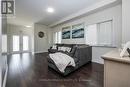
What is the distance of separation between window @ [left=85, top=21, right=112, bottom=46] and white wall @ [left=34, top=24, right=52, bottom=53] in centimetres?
476

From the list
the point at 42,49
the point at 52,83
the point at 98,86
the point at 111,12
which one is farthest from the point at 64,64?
the point at 42,49

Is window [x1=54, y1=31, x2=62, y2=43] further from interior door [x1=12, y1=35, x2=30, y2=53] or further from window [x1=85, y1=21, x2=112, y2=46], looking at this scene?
window [x1=85, y1=21, x2=112, y2=46]

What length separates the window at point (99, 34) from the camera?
3733 mm

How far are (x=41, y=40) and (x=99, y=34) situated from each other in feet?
18.3

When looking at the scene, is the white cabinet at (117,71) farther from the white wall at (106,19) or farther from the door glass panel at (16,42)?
the door glass panel at (16,42)

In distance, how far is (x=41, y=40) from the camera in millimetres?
8039

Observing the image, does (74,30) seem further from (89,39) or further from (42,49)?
(42,49)

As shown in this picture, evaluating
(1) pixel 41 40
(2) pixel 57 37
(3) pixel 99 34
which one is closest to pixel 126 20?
(3) pixel 99 34

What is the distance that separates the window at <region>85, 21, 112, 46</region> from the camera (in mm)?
3733

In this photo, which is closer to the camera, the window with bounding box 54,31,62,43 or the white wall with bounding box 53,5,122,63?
the white wall with bounding box 53,5,122,63

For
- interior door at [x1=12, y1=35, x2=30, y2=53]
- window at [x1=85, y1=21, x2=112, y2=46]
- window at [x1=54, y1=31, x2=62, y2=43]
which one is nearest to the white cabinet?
window at [x1=85, y1=21, x2=112, y2=46]

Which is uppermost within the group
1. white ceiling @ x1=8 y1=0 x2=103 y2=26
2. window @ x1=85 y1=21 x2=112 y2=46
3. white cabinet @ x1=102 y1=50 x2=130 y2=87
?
white ceiling @ x1=8 y1=0 x2=103 y2=26

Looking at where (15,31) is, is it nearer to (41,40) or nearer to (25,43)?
(25,43)

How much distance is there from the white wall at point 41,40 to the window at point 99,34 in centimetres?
476
